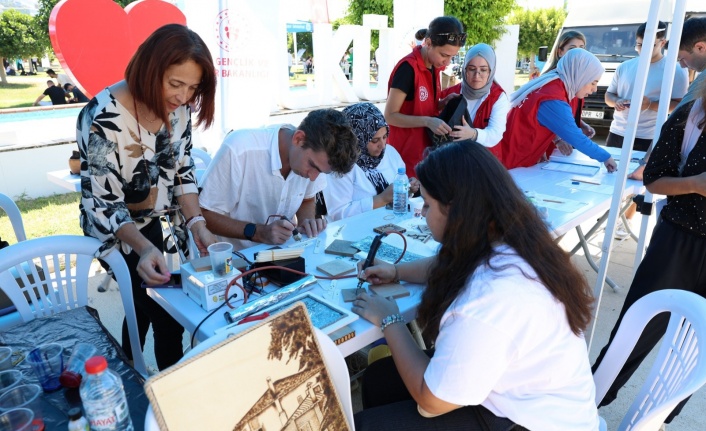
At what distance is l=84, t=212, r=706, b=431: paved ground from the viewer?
2.14 meters

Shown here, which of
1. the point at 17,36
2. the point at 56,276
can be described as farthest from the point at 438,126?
the point at 17,36

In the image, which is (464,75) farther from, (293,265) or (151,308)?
(151,308)

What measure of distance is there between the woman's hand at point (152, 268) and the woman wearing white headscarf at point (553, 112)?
8.46ft

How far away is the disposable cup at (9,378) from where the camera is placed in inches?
41.2

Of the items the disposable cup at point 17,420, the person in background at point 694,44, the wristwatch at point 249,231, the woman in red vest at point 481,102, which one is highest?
the person in background at point 694,44

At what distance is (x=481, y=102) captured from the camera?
10.4 feet

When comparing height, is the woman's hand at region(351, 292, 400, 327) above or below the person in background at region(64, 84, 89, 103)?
below

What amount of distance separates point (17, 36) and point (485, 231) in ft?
78.3

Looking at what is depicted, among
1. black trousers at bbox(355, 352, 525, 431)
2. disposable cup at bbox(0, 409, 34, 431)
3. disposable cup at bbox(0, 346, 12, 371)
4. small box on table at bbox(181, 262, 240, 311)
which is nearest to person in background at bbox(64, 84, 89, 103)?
small box on table at bbox(181, 262, 240, 311)

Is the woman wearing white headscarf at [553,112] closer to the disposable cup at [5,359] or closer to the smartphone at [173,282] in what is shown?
the smartphone at [173,282]

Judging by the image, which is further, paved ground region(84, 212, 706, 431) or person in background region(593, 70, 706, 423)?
paved ground region(84, 212, 706, 431)

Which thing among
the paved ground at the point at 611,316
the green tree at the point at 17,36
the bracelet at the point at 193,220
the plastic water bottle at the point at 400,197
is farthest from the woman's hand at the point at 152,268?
the green tree at the point at 17,36

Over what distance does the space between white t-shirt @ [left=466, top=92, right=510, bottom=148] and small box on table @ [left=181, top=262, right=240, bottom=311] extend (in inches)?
83.8

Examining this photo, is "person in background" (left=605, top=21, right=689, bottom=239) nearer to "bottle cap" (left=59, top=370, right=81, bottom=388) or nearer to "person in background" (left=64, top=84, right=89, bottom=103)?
"bottle cap" (left=59, top=370, right=81, bottom=388)
